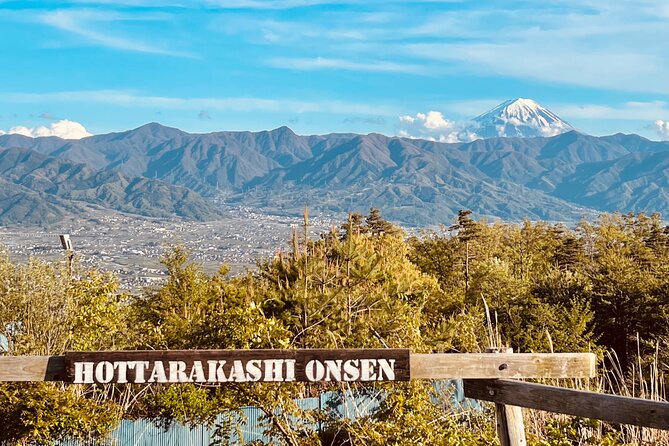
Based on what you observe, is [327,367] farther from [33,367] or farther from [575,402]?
[33,367]

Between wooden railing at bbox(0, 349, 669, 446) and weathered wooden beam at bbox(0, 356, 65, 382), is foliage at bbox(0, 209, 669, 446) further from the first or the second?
weathered wooden beam at bbox(0, 356, 65, 382)

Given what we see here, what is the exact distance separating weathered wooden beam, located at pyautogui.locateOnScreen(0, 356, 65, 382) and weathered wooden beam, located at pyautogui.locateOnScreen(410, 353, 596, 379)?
262 cm

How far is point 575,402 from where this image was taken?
5133 mm

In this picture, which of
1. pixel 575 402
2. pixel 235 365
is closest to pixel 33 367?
pixel 235 365

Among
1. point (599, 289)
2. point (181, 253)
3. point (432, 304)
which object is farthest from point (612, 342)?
point (181, 253)

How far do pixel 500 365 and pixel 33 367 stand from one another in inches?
137

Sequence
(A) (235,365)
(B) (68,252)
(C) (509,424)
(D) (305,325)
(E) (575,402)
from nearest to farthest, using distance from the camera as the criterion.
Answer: (E) (575,402) → (A) (235,365) → (C) (509,424) → (B) (68,252) → (D) (305,325)

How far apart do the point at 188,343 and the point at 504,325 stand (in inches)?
831

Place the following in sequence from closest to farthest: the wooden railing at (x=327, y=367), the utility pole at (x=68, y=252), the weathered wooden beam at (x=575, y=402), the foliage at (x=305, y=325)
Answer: the weathered wooden beam at (x=575, y=402), the wooden railing at (x=327, y=367), the foliage at (x=305, y=325), the utility pole at (x=68, y=252)

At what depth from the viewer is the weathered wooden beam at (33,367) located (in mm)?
5410

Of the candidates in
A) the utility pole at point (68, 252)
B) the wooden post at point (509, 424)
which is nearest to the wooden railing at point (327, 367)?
the wooden post at point (509, 424)

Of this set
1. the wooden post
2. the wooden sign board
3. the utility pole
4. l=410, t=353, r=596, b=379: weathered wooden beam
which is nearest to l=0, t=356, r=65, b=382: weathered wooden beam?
the wooden sign board

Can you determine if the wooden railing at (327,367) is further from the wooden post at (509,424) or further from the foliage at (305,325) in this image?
the foliage at (305,325)

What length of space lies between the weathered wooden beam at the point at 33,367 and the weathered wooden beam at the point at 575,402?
3089mm
